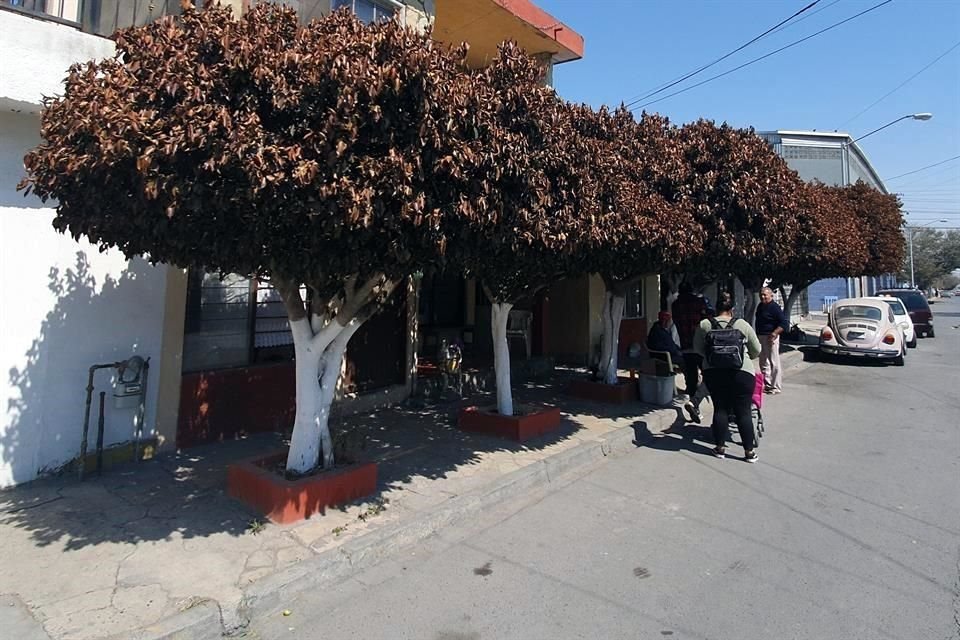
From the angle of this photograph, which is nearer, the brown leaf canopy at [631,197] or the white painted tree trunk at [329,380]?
the white painted tree trunk at [329,380]

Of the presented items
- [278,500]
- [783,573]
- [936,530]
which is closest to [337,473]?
[278,500]

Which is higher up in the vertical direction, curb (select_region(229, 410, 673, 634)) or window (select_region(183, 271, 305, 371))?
window (select_region(183, 271, 305, 371))

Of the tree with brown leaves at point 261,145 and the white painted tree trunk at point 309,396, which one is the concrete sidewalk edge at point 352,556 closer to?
the white painted tree trunk at point 309,396

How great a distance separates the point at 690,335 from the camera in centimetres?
882

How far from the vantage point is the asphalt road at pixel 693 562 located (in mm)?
3213

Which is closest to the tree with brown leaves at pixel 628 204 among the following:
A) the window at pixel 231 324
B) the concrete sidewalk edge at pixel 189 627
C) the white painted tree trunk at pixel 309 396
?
the white painted tree trunk at pixel 309 396

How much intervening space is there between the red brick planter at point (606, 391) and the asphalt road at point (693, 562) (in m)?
2.28

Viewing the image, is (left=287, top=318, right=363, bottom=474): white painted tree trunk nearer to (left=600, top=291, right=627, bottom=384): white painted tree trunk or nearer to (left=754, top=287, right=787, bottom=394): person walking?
(left=600, top=291, right=627, bottom=384): white painted tree trunk

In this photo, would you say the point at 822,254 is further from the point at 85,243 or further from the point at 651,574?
the point at 85,243

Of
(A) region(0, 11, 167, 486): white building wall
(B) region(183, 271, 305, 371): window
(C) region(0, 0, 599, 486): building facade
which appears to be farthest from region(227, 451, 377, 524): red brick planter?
(B) region(183, 271, 305, 371): window

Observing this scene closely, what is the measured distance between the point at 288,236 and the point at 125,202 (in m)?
0.97

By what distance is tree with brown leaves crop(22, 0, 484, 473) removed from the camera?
328cm

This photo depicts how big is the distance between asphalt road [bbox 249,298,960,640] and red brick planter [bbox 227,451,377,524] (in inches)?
32.4

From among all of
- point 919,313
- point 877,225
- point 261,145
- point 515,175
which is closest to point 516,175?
point 515,175
